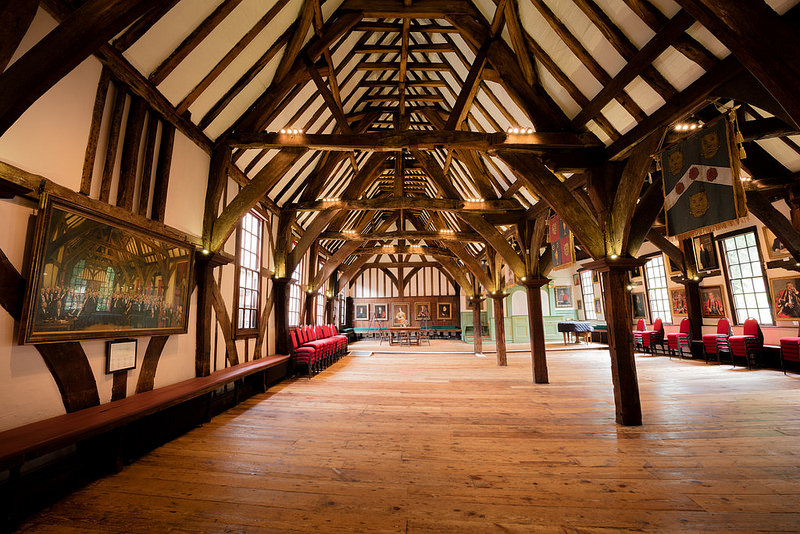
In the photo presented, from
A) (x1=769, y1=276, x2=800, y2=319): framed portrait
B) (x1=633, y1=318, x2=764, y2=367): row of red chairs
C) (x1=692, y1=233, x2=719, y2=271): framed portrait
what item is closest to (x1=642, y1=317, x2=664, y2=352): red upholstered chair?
(x1=633, y1=318, x2=764, y2=367): row of red chairs

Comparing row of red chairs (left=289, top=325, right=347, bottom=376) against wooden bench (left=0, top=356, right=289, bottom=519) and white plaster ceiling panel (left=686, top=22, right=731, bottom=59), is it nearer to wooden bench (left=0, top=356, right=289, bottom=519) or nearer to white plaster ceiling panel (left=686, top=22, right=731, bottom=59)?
wooden bench (left=0, top=356, right=289, bottom=519)

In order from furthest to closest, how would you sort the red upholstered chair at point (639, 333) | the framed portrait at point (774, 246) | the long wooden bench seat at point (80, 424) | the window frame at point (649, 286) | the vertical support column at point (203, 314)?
the red upholstered chair at point (639, 333), the window frame at point (649, 286), the framed portrait at point (774, 246), the vertical support column at point (203, 314), the long wooden bench seat at point (80, 424)

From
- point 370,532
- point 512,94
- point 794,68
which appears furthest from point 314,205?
point 794,68

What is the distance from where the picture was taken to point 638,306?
11.3 metres

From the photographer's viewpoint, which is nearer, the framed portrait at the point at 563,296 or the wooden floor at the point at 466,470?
the wooden floor at the point at 466,470

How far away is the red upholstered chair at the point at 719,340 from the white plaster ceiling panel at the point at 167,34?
1127cm

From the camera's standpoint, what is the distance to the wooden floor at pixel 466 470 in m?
1.96

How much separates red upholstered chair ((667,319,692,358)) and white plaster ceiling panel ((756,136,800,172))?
480 cm

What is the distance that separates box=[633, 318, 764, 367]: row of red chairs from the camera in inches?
271

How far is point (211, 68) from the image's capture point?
378 centimetres

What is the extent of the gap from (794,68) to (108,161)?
16.1 feet

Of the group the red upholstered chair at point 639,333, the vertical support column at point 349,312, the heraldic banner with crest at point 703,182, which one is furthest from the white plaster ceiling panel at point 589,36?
the vertical support column at point 349,312

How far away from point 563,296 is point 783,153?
9.70m

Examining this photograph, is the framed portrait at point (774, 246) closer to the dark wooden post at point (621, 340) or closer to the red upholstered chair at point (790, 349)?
the red upholstered chair at point (790, 349)
